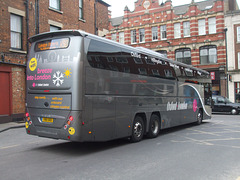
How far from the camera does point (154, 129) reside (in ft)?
33.7

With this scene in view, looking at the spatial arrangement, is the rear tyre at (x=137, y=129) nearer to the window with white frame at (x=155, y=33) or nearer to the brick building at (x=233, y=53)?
the brick building at (x=233, y=53)

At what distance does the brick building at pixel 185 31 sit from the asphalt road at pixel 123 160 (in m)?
25.8

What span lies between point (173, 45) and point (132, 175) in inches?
1278

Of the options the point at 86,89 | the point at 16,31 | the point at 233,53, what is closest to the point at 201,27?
the point at 233,53

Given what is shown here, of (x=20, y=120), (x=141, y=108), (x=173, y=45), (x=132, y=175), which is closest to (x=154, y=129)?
(x=141, y=108)

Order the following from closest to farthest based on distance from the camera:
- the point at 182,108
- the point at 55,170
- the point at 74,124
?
the point at 55,170 < the point at 74,124 < the point at 182,108

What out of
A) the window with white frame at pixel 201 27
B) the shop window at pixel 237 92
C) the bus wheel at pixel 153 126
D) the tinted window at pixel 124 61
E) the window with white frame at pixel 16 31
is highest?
the window with white frame at pixel 201 27

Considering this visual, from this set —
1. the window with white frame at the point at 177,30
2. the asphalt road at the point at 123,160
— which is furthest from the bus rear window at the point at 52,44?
the window with white frame at the point at 177,30

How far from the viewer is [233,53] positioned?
31.3 m

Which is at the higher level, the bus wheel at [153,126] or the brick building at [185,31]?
the brick building at [185,31]

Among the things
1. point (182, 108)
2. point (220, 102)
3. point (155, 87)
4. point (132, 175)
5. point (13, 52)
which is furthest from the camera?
point (220, 102)

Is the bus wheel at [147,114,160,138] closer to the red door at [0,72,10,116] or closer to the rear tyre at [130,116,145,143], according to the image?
the rear tyre at [130,116,145,143]

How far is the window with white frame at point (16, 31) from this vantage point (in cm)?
1579

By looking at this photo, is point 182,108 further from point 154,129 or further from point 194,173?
point 194,173
